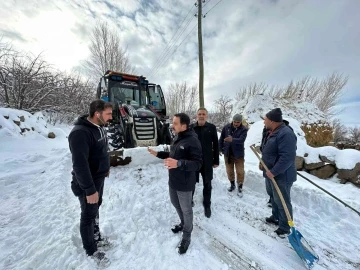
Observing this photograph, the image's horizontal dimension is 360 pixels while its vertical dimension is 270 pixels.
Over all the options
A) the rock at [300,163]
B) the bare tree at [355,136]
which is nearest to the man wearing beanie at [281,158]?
the rock at [300,163]

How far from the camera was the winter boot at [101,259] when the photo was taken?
1.86 meters

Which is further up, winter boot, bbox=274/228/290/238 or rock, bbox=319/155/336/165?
rock, bbox=319/155/336/165

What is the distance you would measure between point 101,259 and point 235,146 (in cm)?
276

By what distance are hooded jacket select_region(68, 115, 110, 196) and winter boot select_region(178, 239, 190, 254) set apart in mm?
1181

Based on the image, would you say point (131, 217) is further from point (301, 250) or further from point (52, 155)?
point (52, 155)

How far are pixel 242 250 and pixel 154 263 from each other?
1.09 meters

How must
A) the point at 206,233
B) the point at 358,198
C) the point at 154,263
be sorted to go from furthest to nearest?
the point at 358,198 < the point at 206,233 < the point at 154,263

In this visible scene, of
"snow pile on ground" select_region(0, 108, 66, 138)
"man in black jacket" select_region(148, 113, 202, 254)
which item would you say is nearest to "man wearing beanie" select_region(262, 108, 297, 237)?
"man in black jacket" select_region(148, 113, 202, 254)

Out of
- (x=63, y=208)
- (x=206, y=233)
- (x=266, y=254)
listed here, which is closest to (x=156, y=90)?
(x=63, y=208)

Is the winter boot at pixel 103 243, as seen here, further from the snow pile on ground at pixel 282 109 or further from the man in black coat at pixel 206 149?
the snow pile on ground at pixel 282 109

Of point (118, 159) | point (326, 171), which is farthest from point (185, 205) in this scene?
point (326, 171)

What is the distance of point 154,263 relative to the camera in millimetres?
1909

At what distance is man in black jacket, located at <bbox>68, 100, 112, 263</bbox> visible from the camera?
1639 millimetres

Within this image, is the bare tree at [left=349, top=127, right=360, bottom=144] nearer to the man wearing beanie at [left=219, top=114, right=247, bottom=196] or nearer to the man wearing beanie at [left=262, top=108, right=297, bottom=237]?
the man wearing beanie at [left=219, top=114, right=247, bottom=196]
